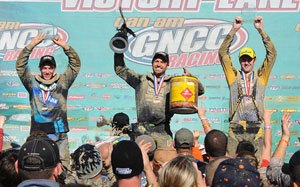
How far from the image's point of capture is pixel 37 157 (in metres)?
2.98

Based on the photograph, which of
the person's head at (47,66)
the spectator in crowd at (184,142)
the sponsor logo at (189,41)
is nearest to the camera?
the spectator in crowd at (184,142)

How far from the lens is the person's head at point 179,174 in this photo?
2.82 m

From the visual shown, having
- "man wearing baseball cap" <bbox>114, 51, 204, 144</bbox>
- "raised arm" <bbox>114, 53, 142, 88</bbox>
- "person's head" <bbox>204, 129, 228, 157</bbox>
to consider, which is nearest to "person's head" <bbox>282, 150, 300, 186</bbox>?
"person's head" <bbox>204, 129, 228, 157</bbox>

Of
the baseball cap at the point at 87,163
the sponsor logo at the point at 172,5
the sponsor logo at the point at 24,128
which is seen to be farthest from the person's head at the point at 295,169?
the sponsor logo at the point at 24,128

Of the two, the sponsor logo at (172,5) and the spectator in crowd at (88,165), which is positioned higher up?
the sponsor logo at (172,5)

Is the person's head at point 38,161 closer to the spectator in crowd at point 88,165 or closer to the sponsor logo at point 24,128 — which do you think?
the spectator in crowd at point 88,165

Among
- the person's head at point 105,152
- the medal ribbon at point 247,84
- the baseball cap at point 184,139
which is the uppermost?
the medal ribbon at point 247,84

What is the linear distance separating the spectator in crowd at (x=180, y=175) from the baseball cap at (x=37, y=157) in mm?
612

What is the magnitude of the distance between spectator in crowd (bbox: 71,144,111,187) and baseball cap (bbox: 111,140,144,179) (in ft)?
1.76

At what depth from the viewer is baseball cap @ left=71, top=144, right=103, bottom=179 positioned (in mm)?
3521

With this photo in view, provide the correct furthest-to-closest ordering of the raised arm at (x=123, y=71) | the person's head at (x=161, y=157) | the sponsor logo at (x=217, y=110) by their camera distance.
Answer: the sponsor logo at (x=217, y=110)
the raised arm at (x=123, y=71)
the person's head at (x=161, y=157)

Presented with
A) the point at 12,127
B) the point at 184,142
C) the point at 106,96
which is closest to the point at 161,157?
the point at 184,142

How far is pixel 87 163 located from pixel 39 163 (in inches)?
23.8

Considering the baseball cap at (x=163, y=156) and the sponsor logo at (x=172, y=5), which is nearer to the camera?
the baseball cap at (x=163, y=156)
